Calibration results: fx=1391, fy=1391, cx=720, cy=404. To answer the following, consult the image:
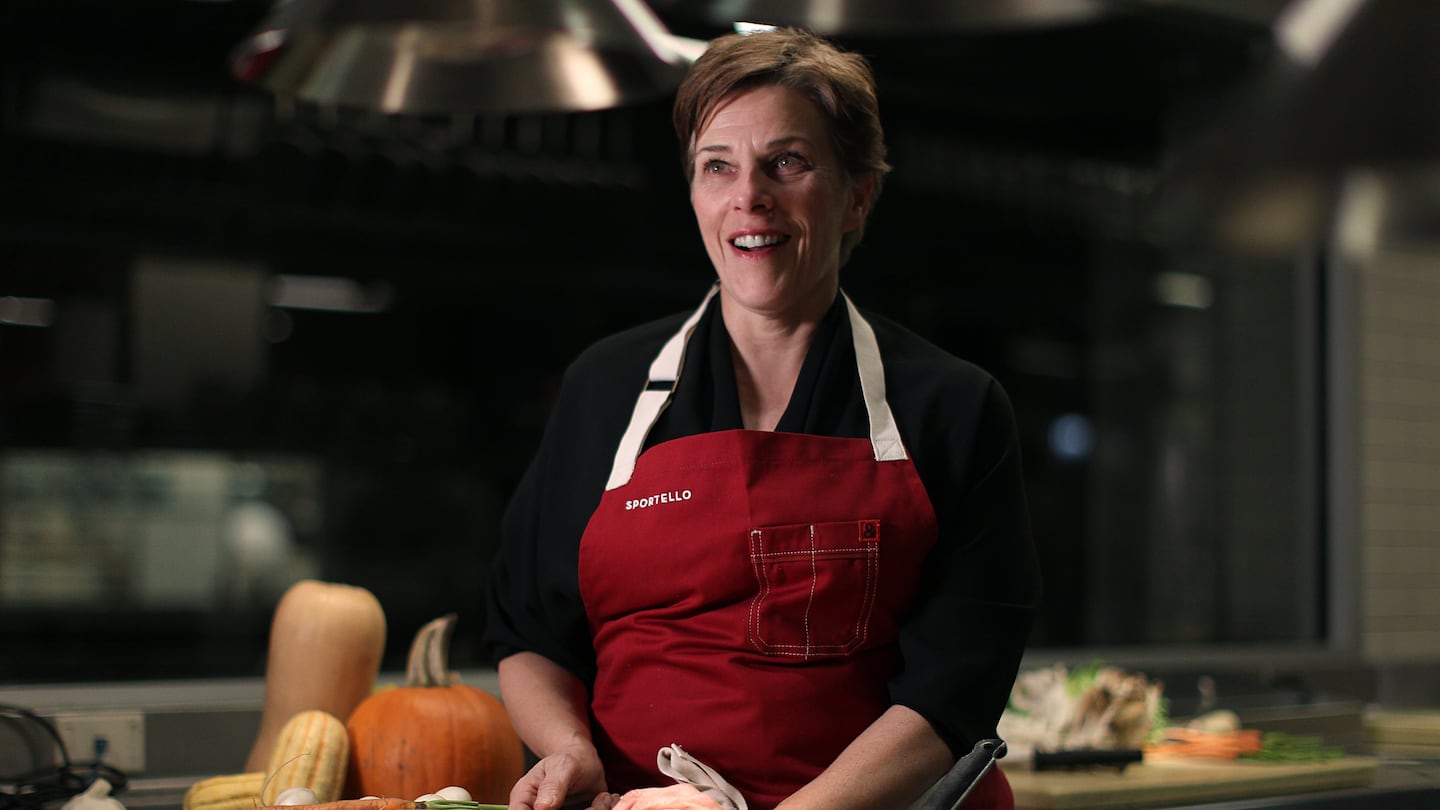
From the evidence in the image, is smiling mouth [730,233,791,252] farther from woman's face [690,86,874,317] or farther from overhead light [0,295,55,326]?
overhead light [0,295,55,326]

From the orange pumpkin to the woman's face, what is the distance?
667mm

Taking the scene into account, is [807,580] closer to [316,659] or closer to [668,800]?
[668,800]

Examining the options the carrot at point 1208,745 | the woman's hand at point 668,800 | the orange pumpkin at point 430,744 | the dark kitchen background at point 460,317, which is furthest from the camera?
the dark kitchen background at point 460,317

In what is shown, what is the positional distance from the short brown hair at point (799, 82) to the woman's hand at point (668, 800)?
65 cm

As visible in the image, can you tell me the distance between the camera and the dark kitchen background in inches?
144

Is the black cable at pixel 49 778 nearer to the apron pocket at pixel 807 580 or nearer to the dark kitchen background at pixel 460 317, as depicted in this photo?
the apron pocket at pixel 807 580

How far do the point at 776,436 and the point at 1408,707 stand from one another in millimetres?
2773

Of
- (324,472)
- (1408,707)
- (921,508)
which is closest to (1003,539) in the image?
(921,508)

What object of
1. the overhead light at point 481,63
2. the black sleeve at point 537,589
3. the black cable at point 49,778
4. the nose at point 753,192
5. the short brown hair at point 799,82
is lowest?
the black cable at point 49,778

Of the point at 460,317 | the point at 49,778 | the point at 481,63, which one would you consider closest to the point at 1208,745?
the point at 481,63

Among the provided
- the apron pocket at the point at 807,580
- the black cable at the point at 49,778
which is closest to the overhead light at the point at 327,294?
the black cable at the point at 49,778

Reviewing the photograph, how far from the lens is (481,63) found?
1.97 m

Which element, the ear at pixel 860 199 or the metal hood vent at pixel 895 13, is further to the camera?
the metal hood vent at pixel 895 13

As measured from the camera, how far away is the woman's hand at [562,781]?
1297 mm
